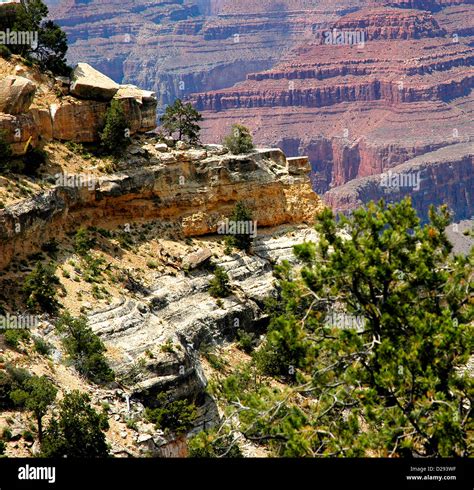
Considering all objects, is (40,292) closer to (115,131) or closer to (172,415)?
(172,415)

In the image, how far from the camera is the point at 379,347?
32.5 m

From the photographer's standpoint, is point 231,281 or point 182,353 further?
point 231,281

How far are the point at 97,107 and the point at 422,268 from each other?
41359mm

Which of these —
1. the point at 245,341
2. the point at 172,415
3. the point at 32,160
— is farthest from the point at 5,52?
the point at 172,415

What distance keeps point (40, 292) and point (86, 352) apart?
4.73m

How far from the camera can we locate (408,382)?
32.3 metres

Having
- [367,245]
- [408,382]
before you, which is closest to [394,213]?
[367,245]

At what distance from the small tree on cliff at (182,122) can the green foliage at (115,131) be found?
800cm

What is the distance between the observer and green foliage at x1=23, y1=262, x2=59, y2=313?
194ft

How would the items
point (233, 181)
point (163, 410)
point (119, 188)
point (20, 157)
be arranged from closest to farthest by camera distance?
point (163, 410) → point (20, 157) → point (119, 188) → point (233, 181)

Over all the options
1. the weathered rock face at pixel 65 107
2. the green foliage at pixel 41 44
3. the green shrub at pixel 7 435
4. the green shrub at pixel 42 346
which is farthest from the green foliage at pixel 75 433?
the green foliage at pixel 41 44

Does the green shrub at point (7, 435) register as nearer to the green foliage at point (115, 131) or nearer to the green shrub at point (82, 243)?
the green shrub at point (82, 243)

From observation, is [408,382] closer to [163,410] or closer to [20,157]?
[163,410]

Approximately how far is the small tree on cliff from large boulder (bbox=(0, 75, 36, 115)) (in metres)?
16.1
